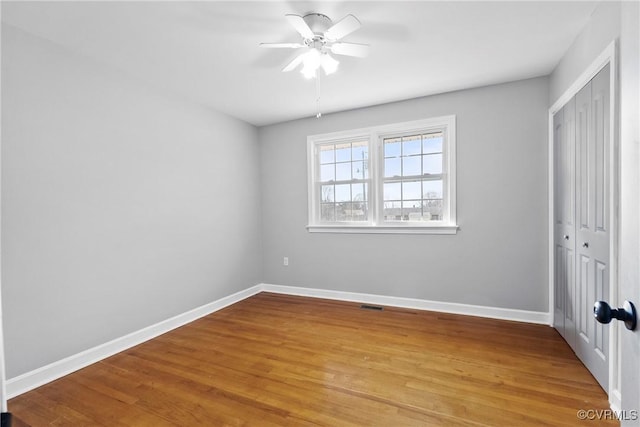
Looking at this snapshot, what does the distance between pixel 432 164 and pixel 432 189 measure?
30cm

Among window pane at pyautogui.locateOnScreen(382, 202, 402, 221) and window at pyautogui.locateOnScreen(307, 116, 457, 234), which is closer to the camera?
window at pyautogui.locateOnScreen(307, 116, 457, 234)

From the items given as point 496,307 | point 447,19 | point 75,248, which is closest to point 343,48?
point 447,19

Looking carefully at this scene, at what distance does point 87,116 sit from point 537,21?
3.60m

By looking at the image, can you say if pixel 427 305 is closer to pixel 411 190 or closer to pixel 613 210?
pixel 411 190

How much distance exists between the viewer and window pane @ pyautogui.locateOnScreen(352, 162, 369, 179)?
13.4 ft

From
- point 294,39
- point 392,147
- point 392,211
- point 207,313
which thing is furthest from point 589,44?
point 207,313

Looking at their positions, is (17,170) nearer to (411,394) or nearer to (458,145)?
(411,394)

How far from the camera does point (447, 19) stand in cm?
218

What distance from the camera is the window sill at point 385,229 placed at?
3557mm

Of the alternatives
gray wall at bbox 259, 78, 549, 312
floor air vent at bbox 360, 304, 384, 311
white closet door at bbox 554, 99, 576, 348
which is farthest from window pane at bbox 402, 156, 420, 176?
floor air vent at bbox 360, 304, 384, 311

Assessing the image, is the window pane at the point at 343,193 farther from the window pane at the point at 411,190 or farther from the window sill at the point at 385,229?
the window pane at the point at 411,190

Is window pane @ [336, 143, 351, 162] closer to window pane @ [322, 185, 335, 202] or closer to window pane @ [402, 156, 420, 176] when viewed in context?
window pane @ [322, 185, 335, 202]

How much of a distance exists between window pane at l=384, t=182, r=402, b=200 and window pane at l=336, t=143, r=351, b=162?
0.67 metres

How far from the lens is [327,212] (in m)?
4.38
